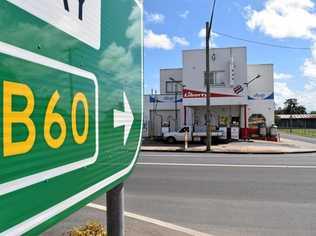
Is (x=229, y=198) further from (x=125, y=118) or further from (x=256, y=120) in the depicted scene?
(x=256, y=120)

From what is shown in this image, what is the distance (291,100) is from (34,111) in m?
152

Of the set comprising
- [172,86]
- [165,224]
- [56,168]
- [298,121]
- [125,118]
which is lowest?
[165,224]

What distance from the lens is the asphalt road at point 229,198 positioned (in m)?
6.70

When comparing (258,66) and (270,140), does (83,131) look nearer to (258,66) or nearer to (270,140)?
(270,140)

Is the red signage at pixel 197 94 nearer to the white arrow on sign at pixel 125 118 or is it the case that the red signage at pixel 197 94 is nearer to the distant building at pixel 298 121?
the white arrow on sign at pixel 125 118

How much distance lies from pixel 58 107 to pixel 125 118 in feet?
2.67

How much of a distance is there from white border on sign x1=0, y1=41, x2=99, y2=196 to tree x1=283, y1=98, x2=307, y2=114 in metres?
146

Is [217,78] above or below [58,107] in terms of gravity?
above

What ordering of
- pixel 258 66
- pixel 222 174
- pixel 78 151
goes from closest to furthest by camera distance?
pixel 78 151, pixel 222 174, pixel 258 66

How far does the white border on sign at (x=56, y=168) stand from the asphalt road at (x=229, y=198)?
4.98 m

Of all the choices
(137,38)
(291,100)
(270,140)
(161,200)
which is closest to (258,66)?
(270,140)

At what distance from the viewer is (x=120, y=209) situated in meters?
2.27

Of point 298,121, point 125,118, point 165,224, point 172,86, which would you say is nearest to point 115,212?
point 125,118

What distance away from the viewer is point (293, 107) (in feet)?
472
